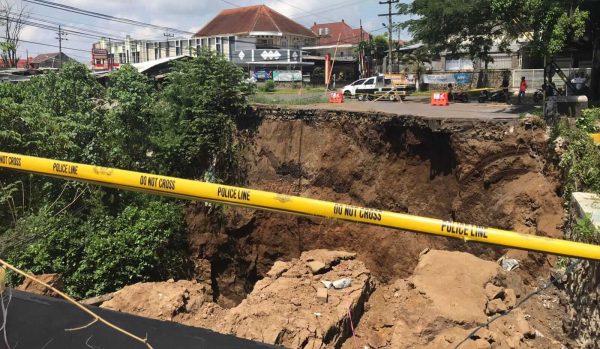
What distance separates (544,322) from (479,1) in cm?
1947

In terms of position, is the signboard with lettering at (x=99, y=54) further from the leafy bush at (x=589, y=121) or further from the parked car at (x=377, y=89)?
the leafy bush at (x=589, y=121)

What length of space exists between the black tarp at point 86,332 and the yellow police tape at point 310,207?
723mm

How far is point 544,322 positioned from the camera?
657 cm

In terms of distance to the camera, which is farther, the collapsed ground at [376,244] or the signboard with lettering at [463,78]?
the signboard with lettering at [463,78]

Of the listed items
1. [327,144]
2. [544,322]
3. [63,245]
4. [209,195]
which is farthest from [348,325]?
[63,245]

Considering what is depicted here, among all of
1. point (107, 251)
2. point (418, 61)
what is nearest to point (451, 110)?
point (107, 251)

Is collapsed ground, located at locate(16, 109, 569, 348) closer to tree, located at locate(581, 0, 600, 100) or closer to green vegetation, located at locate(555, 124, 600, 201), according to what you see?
green vegetation, located at locate(555, 124, 600, 201)

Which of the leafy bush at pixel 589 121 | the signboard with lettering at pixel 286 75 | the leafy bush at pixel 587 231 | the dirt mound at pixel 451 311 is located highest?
the signboard with lettering at pixel 286 75

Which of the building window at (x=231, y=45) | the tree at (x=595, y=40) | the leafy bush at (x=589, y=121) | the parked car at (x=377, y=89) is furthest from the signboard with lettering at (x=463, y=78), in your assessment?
the building window at (x=231, y=45)

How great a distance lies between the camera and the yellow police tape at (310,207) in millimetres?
2279

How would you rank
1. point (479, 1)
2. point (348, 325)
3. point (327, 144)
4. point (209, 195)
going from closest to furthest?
1. point (209, 195)
2. point (348, 325)
3. point (327, 144)
4. point (479, 1)

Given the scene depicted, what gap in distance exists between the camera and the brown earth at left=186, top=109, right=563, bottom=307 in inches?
401

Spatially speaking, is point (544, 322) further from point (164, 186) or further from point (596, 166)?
point (164, 186)

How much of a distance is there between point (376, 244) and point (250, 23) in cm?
5703
